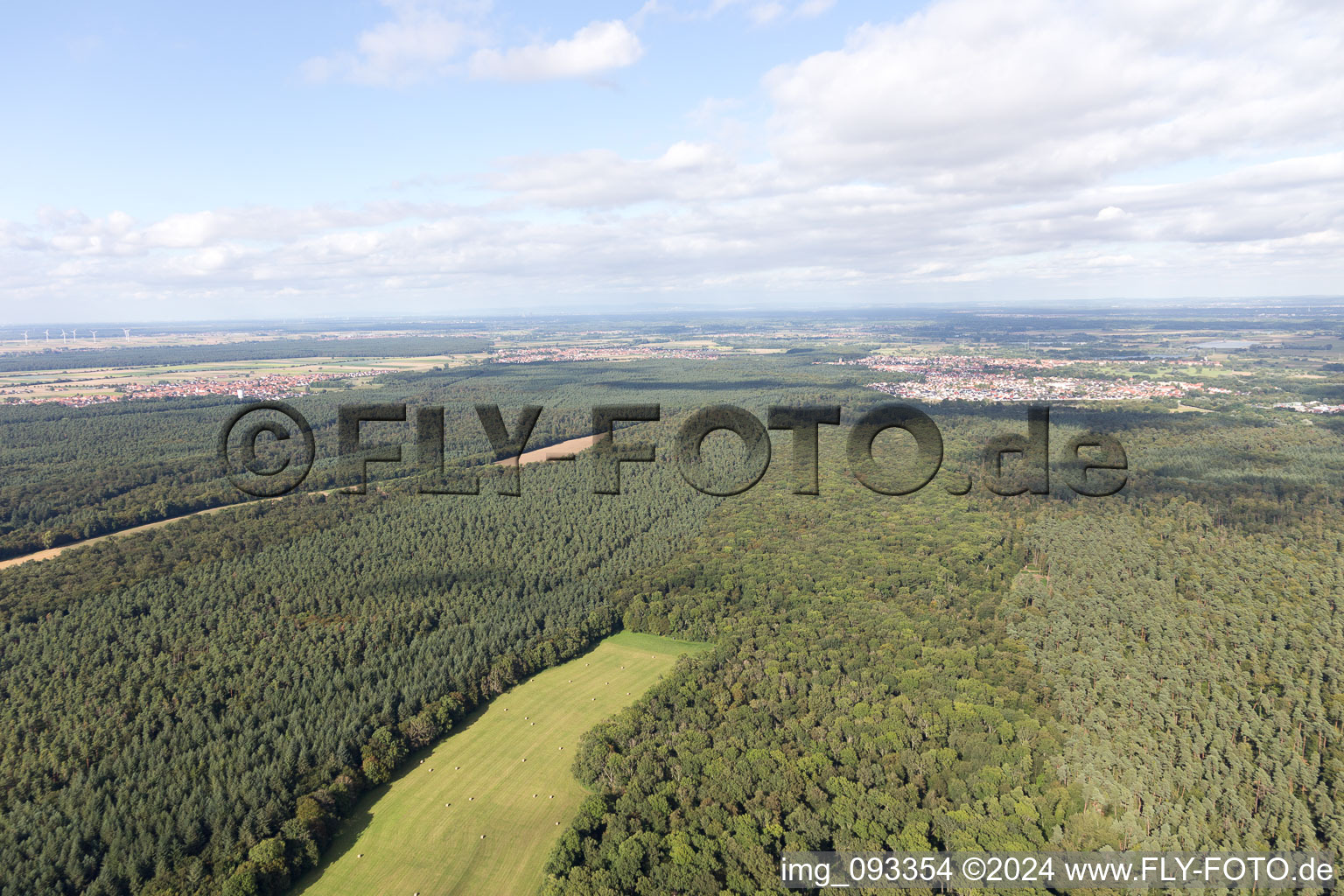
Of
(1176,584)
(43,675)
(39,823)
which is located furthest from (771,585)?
(43,675)

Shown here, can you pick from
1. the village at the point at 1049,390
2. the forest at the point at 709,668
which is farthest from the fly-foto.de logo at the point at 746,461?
the village at the point at 1049,390

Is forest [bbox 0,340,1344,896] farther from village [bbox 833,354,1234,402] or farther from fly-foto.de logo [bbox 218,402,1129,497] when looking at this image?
village [bbox 833,354,1234,402]

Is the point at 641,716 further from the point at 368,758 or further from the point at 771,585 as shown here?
the point at 771,585

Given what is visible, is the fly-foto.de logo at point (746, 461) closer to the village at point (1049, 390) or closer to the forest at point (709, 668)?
the forest at point (709, 668)

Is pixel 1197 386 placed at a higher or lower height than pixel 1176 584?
higher

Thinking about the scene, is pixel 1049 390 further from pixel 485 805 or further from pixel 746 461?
pixel 485 805

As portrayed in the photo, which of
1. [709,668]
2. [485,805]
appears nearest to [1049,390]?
[709,668]
